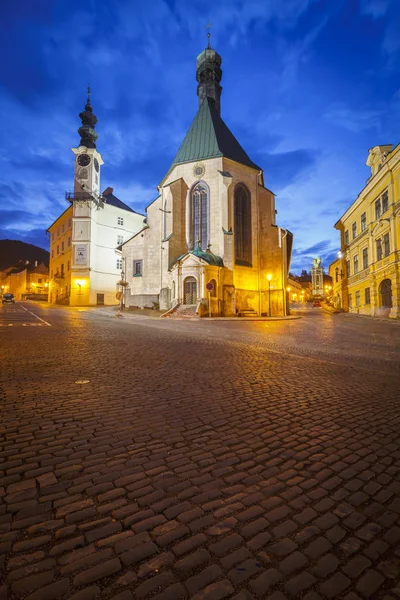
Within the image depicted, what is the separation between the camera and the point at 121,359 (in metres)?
6.68

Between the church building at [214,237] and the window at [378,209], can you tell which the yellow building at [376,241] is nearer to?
the window at [378,209]

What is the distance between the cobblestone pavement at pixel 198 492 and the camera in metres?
1.44

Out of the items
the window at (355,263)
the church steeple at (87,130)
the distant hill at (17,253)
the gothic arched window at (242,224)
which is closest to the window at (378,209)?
the window at (355,263)

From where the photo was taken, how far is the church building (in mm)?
30297

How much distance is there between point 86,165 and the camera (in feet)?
148

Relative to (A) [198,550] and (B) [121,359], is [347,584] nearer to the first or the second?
(A) [198,550]

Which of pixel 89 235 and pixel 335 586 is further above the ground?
pixel 89 235

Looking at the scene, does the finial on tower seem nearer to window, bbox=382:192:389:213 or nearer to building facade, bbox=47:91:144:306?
building facade, bbox=47:91:144:306

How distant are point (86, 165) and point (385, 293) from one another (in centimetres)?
4290

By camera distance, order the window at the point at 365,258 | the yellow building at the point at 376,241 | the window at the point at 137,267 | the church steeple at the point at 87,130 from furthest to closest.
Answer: the church steeple at the point at 87,130
the window at the point at 137,267
the window at the point at 365,258
the yellow building at the point at 376,241

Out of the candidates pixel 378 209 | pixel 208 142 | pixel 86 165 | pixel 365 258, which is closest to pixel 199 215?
pixel 208 142

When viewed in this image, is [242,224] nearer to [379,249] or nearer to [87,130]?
[379,249]

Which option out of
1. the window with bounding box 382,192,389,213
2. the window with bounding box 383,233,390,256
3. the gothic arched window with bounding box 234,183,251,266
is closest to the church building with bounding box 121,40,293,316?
the gothic arched window with bounding box 234,183,251,266

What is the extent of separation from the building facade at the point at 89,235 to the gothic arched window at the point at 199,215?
15109 mm
